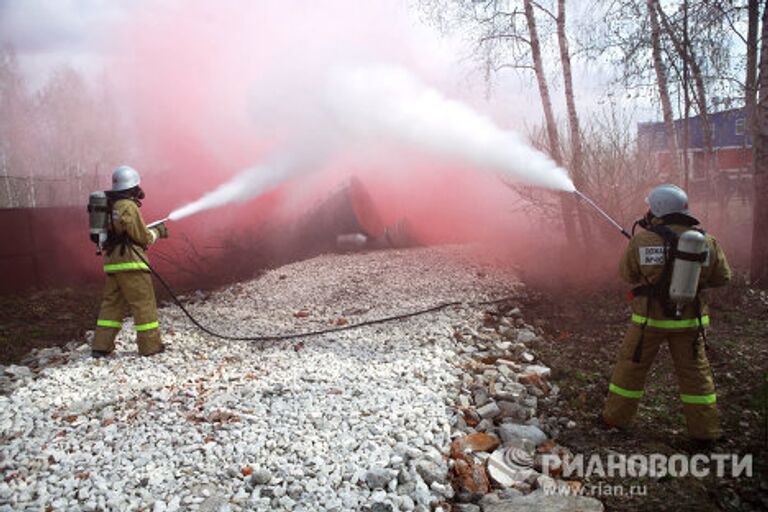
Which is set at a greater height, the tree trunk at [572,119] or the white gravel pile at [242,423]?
the tree trunk at [572,119]

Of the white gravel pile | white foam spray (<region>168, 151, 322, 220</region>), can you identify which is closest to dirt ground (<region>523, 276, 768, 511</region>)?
the white gravel pile

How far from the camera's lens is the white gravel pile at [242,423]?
343cm

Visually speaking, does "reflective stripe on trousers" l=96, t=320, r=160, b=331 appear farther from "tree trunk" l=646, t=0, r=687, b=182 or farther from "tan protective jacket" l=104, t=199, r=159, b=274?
"tree trunk" l=646, t=0, r=687, b=182

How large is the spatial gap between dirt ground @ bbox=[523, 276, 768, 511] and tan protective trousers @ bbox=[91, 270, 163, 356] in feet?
13.7

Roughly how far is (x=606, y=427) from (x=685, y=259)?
4.77 ft

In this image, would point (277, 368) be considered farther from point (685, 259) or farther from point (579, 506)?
point (685, 259)

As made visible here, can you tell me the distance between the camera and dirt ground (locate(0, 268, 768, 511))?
3.46 meters

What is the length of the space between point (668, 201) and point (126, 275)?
210 inches

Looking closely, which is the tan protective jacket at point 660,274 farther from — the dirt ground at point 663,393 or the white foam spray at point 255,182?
the white foam spray at point 255,182

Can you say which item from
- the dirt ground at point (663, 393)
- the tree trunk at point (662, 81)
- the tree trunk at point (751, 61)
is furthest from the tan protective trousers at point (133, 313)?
the tree trunk at point (751, 61)

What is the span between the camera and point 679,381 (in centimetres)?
394

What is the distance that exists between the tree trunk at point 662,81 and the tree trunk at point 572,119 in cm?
180

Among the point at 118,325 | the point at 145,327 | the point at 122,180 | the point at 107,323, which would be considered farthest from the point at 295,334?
the point at 122,180

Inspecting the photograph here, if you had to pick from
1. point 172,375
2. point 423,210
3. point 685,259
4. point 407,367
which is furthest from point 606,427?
point 423,210
